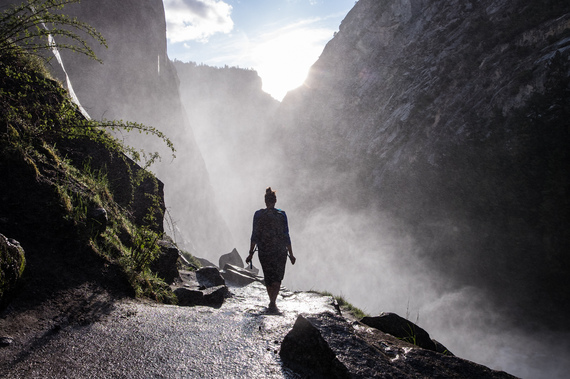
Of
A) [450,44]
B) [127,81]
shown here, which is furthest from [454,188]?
[127,81]

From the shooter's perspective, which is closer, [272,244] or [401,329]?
[401,329]

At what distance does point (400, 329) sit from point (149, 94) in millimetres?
46920

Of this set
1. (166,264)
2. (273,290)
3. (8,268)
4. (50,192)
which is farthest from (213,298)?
(8,268)

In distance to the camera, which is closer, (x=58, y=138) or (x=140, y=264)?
(x=140, y=264)

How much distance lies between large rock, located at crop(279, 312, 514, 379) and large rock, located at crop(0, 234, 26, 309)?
2.17 metres

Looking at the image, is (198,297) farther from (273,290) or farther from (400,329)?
(400,329)

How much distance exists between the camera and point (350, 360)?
2.32 m

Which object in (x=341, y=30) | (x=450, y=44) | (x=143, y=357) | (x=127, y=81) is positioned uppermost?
(x=341, y=30)

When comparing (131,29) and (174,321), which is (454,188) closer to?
(174,321)

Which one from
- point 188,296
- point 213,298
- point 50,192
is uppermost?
point 50,192

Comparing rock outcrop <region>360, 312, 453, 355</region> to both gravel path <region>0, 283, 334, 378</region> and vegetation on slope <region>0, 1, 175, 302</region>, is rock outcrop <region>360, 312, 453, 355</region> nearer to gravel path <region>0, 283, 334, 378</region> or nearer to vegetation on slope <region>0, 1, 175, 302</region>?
gravel path <region>0, 283, 334, 378</region>

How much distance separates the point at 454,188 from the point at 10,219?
2533 cm

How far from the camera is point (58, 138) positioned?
4559mm

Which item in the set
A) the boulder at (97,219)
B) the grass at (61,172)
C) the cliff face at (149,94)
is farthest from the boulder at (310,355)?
the cliff face at (149,94)
